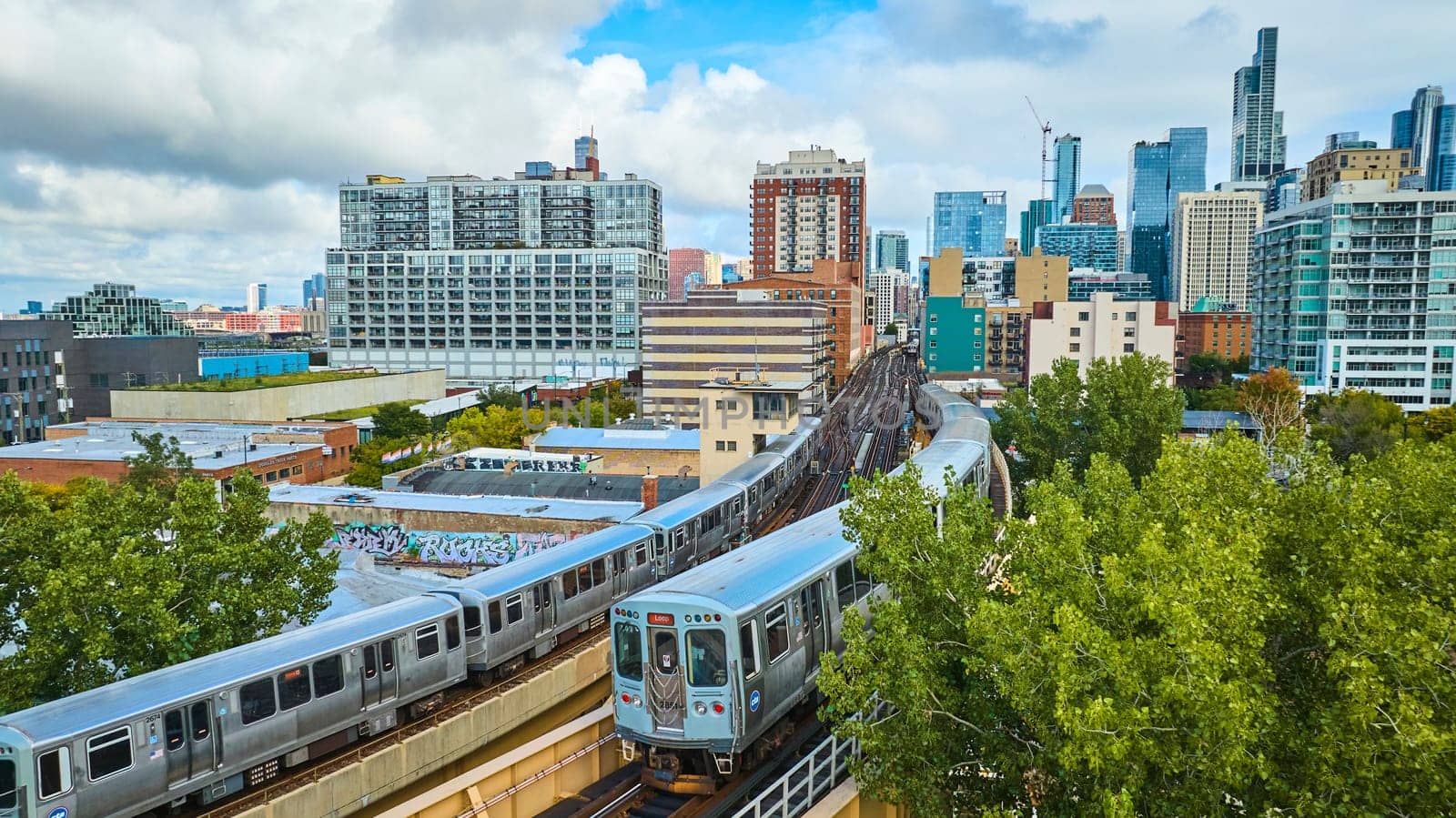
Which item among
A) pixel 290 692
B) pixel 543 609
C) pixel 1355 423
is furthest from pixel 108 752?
pixel 1355 423

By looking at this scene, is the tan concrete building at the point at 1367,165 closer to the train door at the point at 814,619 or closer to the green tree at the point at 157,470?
the train door at the point at 814,619

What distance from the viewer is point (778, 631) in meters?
14.8

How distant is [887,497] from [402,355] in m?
125

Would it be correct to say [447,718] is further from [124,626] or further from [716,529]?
[716,529]

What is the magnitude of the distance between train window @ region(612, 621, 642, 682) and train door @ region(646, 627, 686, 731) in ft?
0.79

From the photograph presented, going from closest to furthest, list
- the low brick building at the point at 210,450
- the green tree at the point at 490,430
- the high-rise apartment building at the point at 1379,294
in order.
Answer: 1. the low brick building at the point at 210,450
2. the green tree at the point at 490,430
3. the high-rise apartment building at the point at 1379,294

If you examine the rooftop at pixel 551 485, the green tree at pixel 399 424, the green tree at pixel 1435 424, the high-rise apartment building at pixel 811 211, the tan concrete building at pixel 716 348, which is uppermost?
the high-rise apartment building at pixel 811 211

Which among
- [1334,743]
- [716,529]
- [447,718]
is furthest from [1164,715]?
[716,529]

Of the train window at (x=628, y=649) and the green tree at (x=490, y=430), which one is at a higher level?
the train window at (x=628, y=649)

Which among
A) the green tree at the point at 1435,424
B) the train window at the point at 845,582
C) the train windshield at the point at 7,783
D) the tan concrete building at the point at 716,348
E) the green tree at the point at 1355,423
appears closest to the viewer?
the train windshield at the point at 7,783

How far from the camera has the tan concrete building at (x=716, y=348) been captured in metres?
74.4

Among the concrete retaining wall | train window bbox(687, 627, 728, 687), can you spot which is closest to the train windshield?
train window bbox(687, 627, 728, 687)

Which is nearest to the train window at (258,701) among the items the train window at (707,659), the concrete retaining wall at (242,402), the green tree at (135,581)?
the green tree at (135,581)

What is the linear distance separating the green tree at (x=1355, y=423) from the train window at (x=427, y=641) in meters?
47.0
